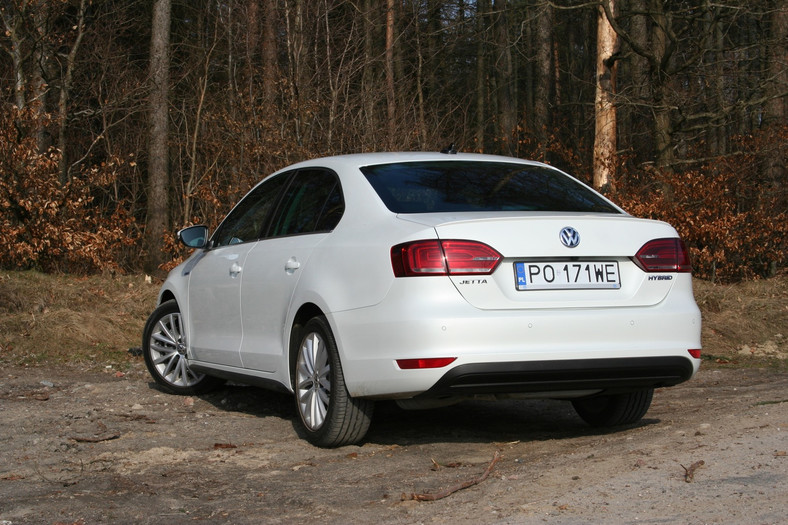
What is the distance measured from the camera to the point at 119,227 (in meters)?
15.2

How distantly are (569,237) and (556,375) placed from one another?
2.28 feet

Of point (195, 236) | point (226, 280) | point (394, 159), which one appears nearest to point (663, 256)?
point (394, 159)

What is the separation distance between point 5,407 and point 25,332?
11.5 feet

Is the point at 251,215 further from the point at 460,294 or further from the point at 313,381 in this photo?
the point at 460,294

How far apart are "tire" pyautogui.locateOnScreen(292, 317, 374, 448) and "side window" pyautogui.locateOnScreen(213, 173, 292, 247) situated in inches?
47.3

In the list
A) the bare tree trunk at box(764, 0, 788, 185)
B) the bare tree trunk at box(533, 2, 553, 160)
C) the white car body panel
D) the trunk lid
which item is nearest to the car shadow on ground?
the white car body panel

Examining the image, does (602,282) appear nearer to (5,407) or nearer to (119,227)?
(5,407)

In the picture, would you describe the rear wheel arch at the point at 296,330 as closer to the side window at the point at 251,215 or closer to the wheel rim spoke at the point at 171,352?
the side window at the point at 251,215

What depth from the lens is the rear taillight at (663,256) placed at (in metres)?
5.21

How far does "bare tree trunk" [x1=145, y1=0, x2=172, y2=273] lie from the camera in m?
20.7

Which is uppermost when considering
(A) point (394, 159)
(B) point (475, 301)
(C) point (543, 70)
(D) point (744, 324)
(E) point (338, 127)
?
(C) point (543, 70)

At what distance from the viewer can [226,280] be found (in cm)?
687

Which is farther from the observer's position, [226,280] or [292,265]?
[226,280]

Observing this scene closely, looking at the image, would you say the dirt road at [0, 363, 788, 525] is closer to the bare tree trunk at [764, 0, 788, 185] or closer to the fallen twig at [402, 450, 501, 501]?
the fallen twig at [402, 450, 501, 501]
